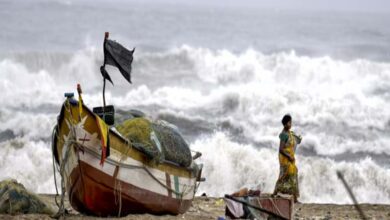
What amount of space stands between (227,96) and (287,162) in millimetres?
15580

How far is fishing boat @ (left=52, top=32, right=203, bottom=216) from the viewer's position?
8.41 meters

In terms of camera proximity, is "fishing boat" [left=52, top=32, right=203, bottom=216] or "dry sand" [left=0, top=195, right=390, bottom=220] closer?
"fishing boat" [left=52, top=32, right=203, bottom=216]

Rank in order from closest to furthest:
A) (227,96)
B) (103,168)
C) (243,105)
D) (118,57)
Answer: (103,168)
(118,57)
(243,105)
(227,96)

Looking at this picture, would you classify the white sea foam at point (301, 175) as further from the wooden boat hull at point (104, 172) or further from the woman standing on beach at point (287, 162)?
the wooden boat hull at point (104, 172)

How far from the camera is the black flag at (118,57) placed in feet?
29.7

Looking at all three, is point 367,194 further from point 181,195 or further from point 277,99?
point 277,99

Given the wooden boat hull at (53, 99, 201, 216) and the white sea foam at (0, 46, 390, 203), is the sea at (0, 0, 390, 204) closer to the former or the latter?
the white sea foam at (0, 46, 390, 203)

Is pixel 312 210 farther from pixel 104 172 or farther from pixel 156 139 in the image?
pixel 104 172

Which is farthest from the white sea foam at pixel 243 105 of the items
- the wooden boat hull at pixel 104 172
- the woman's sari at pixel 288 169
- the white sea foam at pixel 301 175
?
the wooden boat hull at pixel 104 172

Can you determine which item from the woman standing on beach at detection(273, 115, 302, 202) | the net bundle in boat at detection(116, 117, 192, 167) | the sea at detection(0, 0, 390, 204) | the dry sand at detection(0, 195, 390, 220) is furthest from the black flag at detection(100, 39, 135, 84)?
the sea at detection(0, 0, 390, 204)

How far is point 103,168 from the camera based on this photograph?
8.56m

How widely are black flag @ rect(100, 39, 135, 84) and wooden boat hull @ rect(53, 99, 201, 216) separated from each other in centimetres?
84

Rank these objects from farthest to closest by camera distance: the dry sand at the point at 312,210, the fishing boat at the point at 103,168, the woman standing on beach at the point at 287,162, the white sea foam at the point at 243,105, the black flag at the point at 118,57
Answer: the white sea foam at the point at 243,105 → the dry sand at the point at 312,210 → the woman standing on beach at the point at 287,162 → the black flag at the point at 118,57 → the fishing boat at the point at 103,168

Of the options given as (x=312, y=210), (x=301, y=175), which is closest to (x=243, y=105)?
(x=301, y=175)
